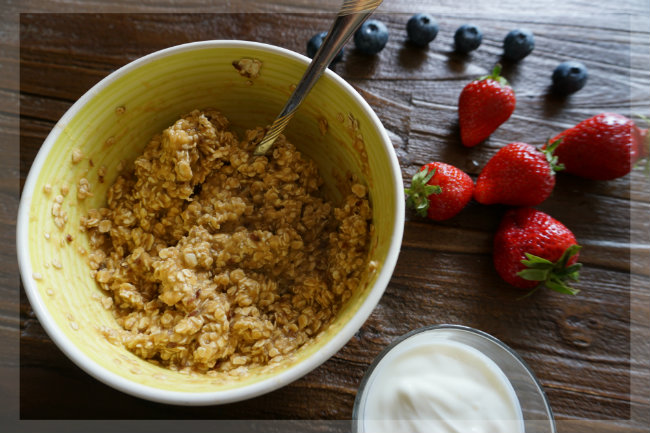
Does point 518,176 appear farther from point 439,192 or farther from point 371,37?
point 371,37

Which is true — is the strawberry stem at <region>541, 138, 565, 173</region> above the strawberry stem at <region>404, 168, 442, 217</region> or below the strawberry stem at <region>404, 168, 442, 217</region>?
above

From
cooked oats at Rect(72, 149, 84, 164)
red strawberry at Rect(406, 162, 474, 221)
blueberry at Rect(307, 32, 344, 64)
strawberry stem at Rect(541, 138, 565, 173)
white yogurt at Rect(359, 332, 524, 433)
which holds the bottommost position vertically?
white yogurt at Rect(359, 332, 524, 433)

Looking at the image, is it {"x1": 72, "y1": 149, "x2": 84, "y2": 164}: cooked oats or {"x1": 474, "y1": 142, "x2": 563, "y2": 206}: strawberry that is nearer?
{"x1": 72, "y1": 149, "x2": 84, "y2": 164}: cooked oats

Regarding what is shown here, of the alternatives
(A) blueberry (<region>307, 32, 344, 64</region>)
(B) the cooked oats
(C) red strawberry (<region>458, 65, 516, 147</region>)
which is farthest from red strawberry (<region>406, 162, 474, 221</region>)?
(B) the cooked oats

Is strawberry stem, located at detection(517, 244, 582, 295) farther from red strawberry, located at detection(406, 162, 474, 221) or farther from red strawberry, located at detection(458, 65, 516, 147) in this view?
red strawberry, located at detection(458, 65, 516, 147)

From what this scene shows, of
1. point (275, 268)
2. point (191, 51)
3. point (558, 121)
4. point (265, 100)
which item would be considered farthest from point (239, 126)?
point (558, 121)

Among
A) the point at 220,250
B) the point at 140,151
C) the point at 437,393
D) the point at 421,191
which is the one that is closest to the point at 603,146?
the point at 421,191

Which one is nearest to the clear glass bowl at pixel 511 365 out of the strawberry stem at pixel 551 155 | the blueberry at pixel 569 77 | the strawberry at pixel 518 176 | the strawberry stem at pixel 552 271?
the strawberry stem at pixel 552 271
